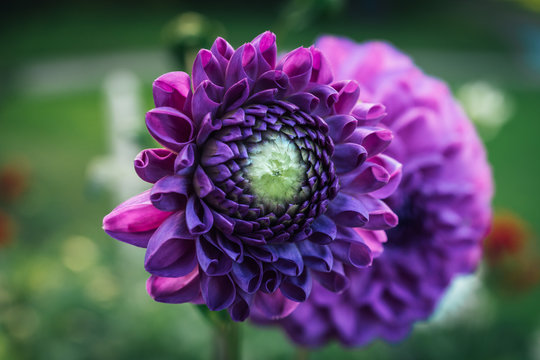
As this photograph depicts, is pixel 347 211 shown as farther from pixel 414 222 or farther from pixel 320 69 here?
pixel 414 222

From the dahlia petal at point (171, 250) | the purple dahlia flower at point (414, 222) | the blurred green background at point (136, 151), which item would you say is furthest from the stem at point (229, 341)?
the blurred green background at point (136, 151)

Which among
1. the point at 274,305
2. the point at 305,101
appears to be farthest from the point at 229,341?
the point at 305,101

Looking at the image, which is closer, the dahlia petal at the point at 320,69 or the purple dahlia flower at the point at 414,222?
the dahlia petal at the point at 320,69

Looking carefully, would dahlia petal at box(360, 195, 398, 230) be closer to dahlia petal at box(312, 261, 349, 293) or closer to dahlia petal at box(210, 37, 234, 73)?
dahlia petal at box(312, 261, 349, 293)

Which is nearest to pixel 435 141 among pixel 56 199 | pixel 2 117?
pixel 56 199

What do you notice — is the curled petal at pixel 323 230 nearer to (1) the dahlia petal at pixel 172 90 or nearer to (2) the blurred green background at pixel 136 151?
(1) the dahlia petal at pixel 172 90

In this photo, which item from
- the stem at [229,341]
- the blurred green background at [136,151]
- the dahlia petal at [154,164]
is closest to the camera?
the dahlia petal at [154,164]

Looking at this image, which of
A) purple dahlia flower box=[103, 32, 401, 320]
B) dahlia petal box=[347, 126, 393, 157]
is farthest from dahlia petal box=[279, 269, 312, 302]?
dahlia petal box=[347, 126, 393, 157]
